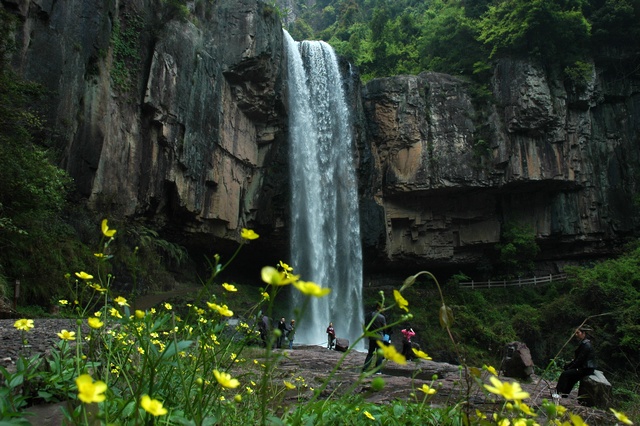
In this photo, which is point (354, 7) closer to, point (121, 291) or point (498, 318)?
point (498, 318)

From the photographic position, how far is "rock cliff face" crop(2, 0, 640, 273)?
492 inches

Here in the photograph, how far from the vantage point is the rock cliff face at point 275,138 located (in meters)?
12.5

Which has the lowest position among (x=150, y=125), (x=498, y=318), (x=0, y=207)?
(x=498, y=318)

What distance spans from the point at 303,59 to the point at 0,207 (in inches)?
619

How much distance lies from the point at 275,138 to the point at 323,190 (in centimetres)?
319

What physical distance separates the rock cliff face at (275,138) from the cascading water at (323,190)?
2.56ft

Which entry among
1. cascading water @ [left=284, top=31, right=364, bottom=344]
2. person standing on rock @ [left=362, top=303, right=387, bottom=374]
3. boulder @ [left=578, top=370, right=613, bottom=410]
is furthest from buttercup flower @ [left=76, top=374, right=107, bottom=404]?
cascading water @ [left=284, top=31, right=364, bottom=344]

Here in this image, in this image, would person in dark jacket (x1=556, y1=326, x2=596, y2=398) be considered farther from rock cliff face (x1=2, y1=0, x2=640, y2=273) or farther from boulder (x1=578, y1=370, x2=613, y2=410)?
rock cliff face (x1=2, y1=0, x2=640, y2=273)

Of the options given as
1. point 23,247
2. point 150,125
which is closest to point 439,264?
point 150,125

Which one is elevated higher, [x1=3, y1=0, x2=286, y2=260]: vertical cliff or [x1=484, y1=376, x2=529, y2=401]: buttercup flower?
[x1=3, y1=0, x2=286, y2=260]: vertical cliff

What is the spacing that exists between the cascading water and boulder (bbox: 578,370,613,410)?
14.1 m

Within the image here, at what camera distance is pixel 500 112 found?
70.9 feet

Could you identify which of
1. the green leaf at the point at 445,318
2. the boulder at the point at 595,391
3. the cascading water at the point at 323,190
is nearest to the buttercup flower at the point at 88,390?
the green leaf at the point at 445,318

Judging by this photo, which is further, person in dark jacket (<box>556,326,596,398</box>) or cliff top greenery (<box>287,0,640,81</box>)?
cliff top greenery (<box>287,0,640,81</box>)
